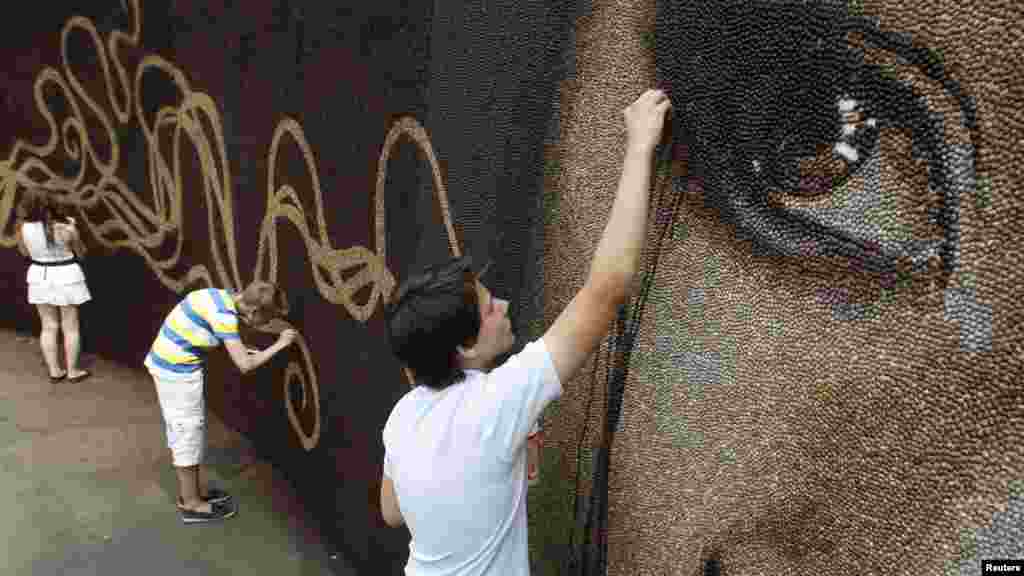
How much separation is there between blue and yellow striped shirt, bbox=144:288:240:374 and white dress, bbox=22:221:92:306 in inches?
75.4

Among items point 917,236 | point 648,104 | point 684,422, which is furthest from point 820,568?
point 648,104

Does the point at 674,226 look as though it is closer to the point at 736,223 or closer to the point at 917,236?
the point at 736,223

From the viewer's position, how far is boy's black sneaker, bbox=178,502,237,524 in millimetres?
4066

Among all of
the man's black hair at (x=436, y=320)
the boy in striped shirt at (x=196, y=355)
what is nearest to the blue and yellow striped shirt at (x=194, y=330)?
the boy in striped shirt at (x=196, y=355)

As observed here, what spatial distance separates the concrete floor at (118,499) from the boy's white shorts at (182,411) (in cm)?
36

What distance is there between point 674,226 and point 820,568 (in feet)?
2.40

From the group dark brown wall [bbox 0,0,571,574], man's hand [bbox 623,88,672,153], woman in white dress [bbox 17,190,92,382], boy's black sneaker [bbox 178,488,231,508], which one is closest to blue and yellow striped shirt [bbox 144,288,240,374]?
dark brown wall [bbox 0,0,571,574]

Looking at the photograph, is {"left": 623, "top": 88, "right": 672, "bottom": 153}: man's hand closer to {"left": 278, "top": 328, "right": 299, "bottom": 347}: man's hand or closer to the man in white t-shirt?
the man in white t-shirt

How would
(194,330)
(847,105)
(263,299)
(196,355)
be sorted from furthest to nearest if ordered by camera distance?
(196,355) < (194,330) < (263,299) < (847,105)

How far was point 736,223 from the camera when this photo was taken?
1.56m

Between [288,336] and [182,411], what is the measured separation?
2.58ft

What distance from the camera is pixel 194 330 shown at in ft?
12.7

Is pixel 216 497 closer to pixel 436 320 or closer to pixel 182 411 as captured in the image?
pixel 182 411

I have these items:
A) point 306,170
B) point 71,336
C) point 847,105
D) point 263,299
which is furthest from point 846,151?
point 71,336
